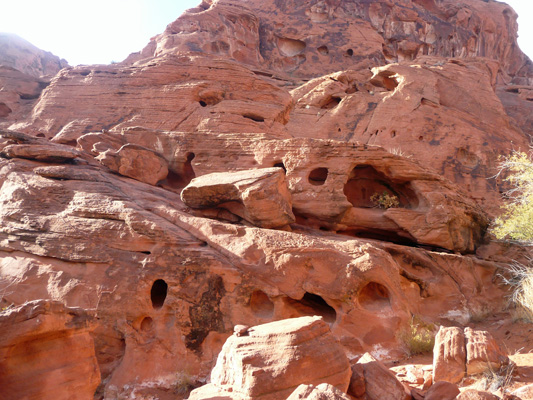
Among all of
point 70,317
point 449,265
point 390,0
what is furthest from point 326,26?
point 70,317

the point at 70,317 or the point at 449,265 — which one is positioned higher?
the point at 70,317

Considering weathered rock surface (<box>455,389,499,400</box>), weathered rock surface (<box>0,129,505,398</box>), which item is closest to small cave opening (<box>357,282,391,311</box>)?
weathered rock surface (<box>0,129,505,398</box>)

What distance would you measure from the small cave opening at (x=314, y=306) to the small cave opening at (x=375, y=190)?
4753 mm

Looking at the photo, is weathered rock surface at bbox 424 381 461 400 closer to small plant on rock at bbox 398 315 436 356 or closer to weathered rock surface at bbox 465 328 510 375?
weathered rock surface at bbox 465 328 510 375

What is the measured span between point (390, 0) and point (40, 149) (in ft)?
109

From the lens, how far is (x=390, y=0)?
114 feet

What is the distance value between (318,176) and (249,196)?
3.73 meters

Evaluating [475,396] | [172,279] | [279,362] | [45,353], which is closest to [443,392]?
[475,396]

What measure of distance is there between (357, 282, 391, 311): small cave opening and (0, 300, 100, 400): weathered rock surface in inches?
217

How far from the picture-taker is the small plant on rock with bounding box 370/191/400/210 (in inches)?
495

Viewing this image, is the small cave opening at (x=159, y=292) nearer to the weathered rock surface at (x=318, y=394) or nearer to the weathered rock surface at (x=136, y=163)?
the weathered rock surface at (x=136, y=163)

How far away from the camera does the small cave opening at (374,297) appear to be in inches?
343

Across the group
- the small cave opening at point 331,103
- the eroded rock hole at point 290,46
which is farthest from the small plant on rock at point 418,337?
the eroded rock hole at point 290,46

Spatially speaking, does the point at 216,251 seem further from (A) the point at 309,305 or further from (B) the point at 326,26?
(B) the point at 326,26
